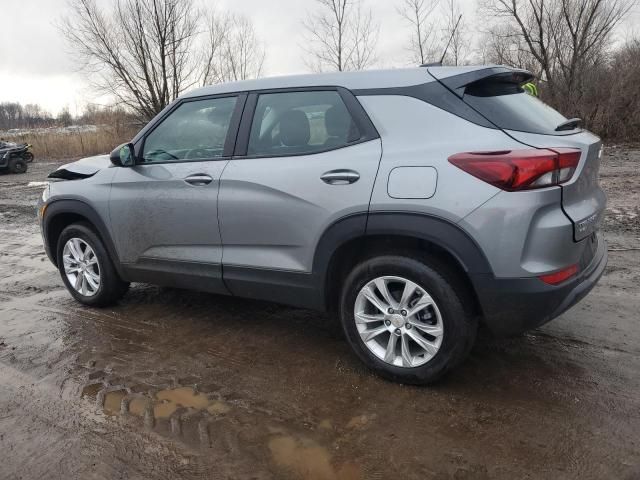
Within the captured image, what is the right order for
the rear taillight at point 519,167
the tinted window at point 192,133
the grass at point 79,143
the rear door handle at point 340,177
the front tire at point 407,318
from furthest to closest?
the grass at point 79,143
the tinted window at point 192,133
the rear door handle at point 340,177
the front tire at point 407,318
the rear taillight at point 519,167

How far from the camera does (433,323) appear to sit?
286cm

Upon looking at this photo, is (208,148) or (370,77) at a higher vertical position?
(370,77)

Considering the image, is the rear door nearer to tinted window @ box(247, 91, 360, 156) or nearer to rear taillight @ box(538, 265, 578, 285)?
tinted window @ box(247, 91, 360, 156)

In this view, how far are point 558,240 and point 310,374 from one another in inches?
63.5

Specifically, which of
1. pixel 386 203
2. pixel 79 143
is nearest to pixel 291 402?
pixel 386 203

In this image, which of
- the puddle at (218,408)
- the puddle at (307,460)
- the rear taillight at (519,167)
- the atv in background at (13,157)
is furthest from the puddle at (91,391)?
the atv in background at (13,157)

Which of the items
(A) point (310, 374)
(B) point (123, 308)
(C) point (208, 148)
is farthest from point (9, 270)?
(A) point (310, 374)

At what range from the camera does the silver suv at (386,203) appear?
257 cm

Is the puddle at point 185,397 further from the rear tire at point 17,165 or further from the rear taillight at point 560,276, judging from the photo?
the rear tire at point 17,165

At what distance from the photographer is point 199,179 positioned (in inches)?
138

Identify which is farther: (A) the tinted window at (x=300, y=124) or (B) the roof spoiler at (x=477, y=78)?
(A) the tinted window at (x=300, y=124)

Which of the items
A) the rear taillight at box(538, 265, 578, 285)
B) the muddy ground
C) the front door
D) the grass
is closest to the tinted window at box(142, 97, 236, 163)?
the front door

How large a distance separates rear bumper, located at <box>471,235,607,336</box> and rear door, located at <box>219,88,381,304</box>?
0.76 m

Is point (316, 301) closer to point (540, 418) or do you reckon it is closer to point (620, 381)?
point (540, 418)
